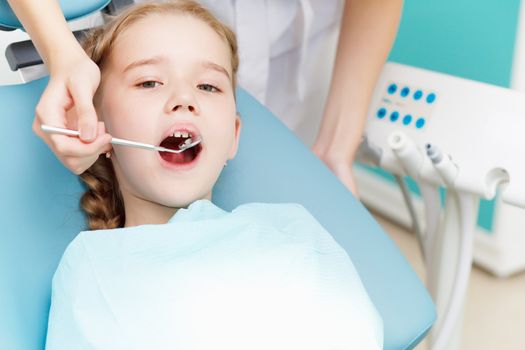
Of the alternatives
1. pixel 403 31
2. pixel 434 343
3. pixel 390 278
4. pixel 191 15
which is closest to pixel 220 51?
pixel 191 15

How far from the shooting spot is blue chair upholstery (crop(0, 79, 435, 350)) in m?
0.89

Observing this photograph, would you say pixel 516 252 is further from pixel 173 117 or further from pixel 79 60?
pixel 79 60

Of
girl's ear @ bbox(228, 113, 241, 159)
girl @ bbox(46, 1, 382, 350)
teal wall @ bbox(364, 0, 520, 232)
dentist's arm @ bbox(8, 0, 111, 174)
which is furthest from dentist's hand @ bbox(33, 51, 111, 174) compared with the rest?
teal wall @ bbox(364, 0, 520, 232)

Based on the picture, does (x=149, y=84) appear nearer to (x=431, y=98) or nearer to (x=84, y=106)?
(x=84, y=106)

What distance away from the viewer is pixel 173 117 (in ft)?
3.19

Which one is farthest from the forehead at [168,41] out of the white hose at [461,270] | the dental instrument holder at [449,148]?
the white hose at [461,270]

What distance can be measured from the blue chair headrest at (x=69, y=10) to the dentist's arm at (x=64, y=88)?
1.9 inches

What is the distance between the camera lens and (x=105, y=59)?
108 centimetres

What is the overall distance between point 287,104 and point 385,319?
826mm

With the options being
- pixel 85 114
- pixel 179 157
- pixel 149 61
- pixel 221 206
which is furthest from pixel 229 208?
pixel 85 114

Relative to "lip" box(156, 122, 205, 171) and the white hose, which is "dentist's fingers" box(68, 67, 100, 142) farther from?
the white hose

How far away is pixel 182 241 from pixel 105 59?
1.07 ft

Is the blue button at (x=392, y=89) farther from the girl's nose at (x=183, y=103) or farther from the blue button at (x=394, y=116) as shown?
the girl's nose at (x=183, y=103)

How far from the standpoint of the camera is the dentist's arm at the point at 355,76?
1.36 m
